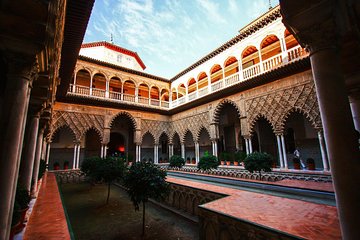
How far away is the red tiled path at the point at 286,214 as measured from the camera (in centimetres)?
227

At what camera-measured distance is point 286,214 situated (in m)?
2.90

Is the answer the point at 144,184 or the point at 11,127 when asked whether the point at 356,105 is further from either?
the point at 11,127

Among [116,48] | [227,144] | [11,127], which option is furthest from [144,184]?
[116,48]

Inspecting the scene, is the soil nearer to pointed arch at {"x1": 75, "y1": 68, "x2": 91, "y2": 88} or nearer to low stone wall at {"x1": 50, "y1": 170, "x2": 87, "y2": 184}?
low stone wall at {"x1": 50, "y1": 170, "x2": 87, "y2": 184}

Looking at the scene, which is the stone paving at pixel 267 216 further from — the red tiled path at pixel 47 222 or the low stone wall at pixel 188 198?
the low stone wall at pixel 188 198

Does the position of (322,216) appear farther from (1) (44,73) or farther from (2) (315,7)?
(1) (44,73)

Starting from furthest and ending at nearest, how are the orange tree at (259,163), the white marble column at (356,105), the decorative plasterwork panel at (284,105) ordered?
the decorative plasterwork panel at (284,105) < the orange tree at (259,163) < the white marble column at (356,105)

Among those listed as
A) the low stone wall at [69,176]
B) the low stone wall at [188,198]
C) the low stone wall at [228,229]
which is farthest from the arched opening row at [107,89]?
the low stone wall at [228,229]

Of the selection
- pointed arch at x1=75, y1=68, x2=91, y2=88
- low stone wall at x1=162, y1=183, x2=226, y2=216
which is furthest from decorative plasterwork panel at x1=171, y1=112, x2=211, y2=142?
pointed arch at x1=75, y1=68, x2=91, y2=88

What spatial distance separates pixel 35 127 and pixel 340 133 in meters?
6.92

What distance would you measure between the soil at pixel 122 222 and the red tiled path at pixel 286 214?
1.61 m

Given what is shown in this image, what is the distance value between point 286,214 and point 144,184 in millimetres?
3121

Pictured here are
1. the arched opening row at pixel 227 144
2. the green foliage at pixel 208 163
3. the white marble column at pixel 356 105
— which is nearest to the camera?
the white marble column at pixel 356 105

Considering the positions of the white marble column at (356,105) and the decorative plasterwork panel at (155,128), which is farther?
the decorative plasterwork panel at (155,128)
